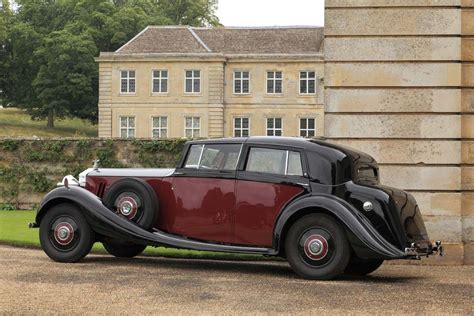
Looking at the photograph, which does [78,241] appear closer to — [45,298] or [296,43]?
[45,298]

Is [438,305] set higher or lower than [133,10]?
lower


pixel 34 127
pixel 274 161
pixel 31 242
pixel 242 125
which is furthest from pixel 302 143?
pixel 34 127

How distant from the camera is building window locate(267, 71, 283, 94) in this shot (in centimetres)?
5941

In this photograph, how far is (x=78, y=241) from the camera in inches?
399

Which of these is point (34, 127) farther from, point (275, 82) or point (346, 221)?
point (346, 221)

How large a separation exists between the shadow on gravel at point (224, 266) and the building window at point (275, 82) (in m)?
48.6

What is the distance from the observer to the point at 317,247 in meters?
9.01

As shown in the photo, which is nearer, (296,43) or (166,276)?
(166,276)

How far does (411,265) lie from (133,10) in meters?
60.1

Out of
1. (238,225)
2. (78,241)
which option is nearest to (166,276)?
(238,225)

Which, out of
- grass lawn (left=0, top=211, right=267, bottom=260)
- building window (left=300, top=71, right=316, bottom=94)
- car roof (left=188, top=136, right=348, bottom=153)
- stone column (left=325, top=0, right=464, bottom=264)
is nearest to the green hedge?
grass lawn (left=0, top=211, right=267, bottom=260)

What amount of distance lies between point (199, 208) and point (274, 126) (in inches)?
1983

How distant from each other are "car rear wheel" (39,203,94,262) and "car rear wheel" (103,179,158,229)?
0.38 meters

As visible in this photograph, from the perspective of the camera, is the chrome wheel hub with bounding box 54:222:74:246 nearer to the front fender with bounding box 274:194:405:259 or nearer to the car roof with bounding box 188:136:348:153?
the car roof with bounding box 188:136:348:153
